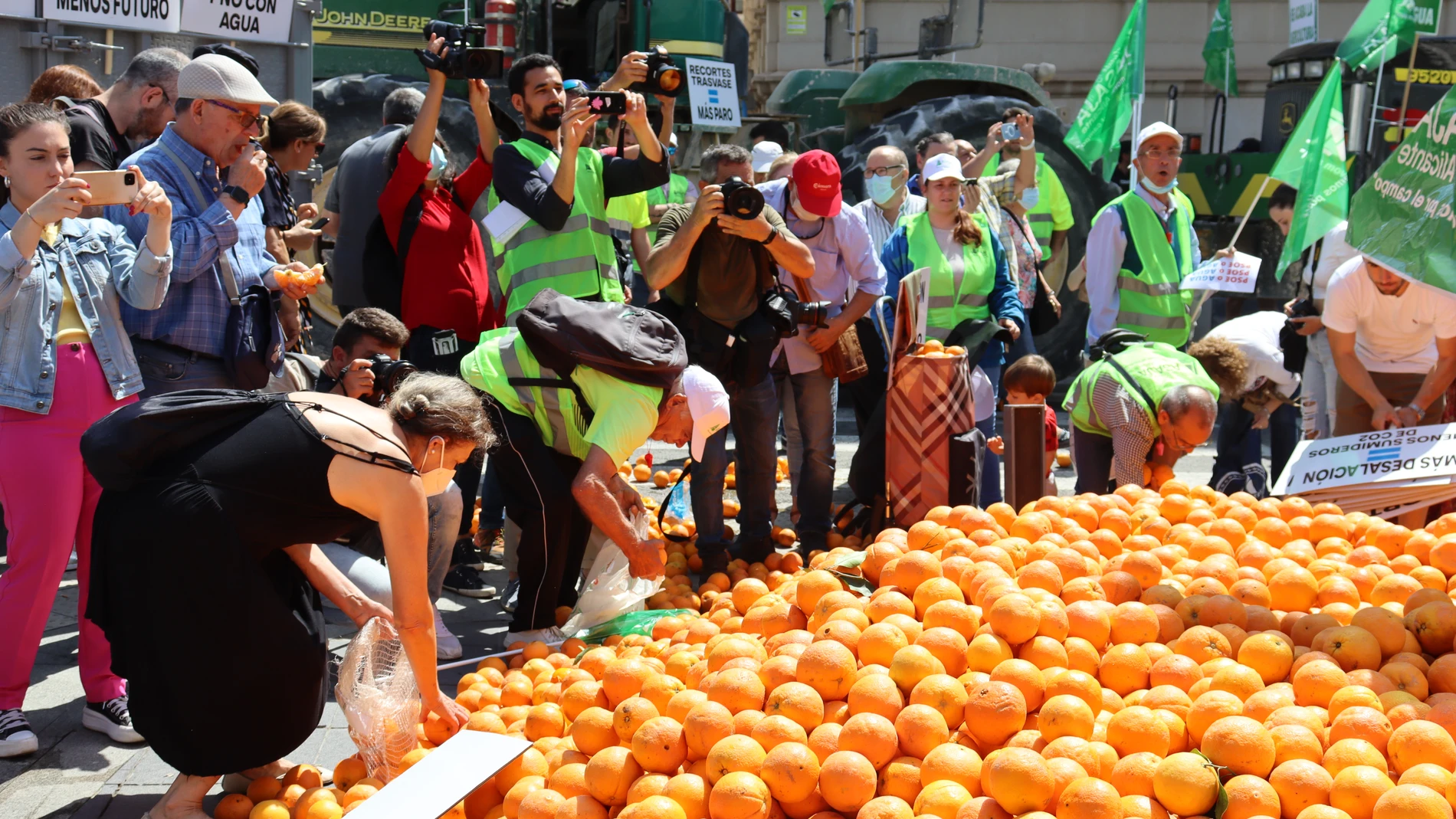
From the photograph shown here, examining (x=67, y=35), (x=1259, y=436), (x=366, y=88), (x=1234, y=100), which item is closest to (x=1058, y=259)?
(x=1259, y=436)

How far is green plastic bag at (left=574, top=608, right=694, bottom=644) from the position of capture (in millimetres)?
4168

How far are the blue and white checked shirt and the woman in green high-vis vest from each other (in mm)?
3151

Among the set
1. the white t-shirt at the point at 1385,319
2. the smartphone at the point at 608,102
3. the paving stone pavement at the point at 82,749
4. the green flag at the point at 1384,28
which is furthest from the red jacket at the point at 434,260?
the green flag at the point at 1384,28

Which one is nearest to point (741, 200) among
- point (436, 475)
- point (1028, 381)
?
point (1028, 381)

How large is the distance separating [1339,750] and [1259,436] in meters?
4.71

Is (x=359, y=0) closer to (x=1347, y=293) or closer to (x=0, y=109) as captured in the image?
(x=0, y=109)

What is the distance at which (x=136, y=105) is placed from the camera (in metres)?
4.82

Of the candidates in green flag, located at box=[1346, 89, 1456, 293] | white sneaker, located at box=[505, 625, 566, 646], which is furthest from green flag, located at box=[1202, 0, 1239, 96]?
white sneaker, located at box=[505, 625, 566, 646]

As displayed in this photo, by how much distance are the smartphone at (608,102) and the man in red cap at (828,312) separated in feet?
2.95

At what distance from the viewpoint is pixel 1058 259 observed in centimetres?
Answer: 1005

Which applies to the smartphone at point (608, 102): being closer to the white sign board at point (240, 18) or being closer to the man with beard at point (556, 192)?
the man with beard at point (556, 192)

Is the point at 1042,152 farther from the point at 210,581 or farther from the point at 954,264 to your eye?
the point at 210,581

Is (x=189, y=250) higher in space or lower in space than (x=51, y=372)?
higher

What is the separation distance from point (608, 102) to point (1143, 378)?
242cm
